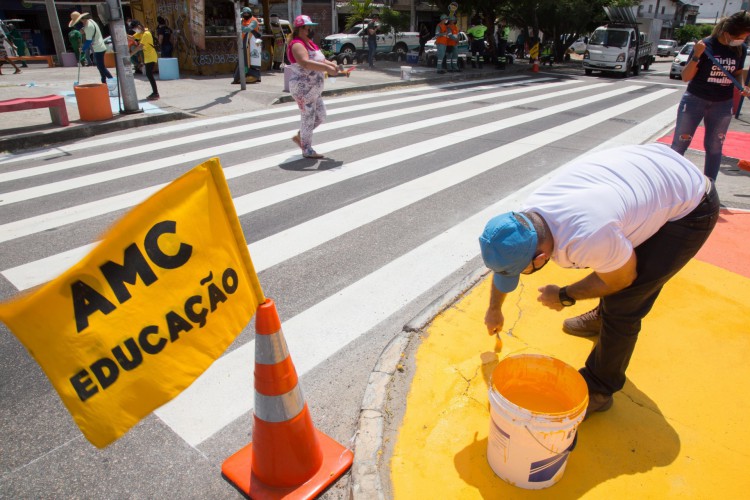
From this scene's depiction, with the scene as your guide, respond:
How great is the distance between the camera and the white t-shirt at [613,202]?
2.08m

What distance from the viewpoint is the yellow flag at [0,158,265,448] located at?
5.69 ft

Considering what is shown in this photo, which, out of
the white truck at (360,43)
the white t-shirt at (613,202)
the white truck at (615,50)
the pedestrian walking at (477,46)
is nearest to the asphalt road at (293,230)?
the white t-shirt at (613,202)

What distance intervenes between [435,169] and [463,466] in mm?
5408

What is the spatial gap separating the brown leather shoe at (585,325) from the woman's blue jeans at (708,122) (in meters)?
3.45

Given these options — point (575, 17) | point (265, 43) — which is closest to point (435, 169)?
point (265, 43)

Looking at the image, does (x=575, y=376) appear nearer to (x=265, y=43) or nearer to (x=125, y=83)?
(x=125, y=83)

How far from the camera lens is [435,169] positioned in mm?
7438

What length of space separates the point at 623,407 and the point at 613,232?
1315 mm

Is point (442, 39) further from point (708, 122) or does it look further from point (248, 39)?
point (708, 122)

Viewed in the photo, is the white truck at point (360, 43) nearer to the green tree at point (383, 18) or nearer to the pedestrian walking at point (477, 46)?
the green tree at point (383, 18)

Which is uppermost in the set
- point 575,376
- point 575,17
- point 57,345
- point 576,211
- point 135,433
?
point 575,17

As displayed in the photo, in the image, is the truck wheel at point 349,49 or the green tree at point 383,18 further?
the green tree at point 383,18

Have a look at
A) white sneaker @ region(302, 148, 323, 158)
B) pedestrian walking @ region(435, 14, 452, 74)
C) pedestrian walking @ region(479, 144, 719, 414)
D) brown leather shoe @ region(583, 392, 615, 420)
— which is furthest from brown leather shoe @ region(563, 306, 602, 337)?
pedestrian walking @ region(435, 14, 452, 74)

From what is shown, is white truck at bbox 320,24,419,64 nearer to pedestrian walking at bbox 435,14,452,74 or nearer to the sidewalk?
the sidewalk
